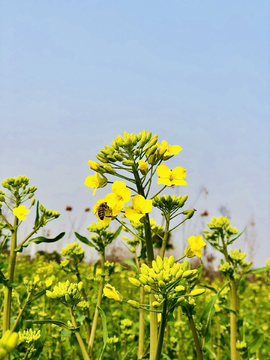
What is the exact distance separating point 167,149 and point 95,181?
50 cm

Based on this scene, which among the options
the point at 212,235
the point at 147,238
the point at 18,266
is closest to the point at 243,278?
the point at 212,235

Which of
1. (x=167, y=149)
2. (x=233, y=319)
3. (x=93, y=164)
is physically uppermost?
(x=167, y=149)

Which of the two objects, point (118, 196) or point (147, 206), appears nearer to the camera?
point (147, 206)

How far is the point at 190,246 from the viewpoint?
173cm

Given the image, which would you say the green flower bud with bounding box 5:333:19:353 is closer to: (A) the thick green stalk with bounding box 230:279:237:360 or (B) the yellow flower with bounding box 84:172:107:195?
(B) the yellow flower with bounding box 84:172:107:195

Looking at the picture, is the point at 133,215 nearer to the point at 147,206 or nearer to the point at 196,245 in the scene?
the point at 147,206

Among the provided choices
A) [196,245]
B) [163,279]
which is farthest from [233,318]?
[163,279]

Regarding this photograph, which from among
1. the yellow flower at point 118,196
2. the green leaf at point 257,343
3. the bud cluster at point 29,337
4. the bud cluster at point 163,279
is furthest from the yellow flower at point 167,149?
the green leaf at point 257,343

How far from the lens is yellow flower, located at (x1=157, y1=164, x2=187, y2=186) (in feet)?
5.75

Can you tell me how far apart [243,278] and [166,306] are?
1.68 metres

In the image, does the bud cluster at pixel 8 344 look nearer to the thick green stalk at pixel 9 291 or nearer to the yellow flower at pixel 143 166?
the yellow flower at pixel 143 166

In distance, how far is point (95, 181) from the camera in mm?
1888

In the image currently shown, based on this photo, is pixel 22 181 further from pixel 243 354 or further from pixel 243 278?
pixel 243 354

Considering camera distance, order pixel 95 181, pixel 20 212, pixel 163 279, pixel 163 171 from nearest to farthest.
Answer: pixel 163 279 → pixel 163 171 → pixel 95 181 → pixel 20 212
